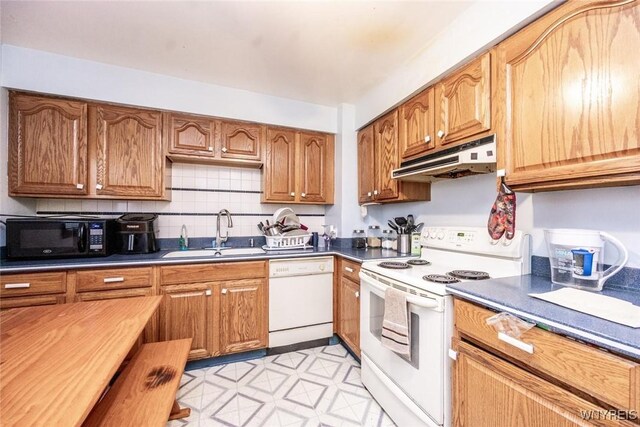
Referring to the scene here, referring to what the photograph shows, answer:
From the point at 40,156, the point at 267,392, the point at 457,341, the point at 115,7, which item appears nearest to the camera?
the point at 457,341

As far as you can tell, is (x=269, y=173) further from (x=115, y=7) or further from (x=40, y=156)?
(x=40, y=156)

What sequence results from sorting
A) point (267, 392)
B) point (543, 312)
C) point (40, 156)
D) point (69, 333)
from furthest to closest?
point (40, 156)
point (267, 392)
point (69, 333)
point (543, 312)

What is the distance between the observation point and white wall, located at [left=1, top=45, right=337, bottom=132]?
1.90m

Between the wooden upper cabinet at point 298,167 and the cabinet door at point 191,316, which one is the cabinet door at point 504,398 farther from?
the wooden upper cabinet at point 298,167

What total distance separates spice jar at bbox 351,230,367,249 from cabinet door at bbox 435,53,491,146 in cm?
127

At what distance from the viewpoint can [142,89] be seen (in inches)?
85.7

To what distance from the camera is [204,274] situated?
204 cm

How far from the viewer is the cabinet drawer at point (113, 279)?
1769 mm

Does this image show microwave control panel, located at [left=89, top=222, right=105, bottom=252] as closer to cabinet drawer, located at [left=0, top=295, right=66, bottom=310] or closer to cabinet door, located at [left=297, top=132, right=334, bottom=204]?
cabinet drawer, located at [left=0, top=295, right=66, bottom=310]

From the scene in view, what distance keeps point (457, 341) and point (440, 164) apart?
993mm

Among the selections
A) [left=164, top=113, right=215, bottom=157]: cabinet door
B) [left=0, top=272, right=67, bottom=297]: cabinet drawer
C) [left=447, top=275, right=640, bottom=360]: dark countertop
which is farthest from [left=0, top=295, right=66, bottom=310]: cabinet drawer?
[left=447, top=275, right=640, bottom=360]: dark countertop

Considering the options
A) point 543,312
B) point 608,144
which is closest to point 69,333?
point 543,312

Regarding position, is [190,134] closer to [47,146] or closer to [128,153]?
[128,153]

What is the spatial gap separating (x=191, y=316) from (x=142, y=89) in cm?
192
